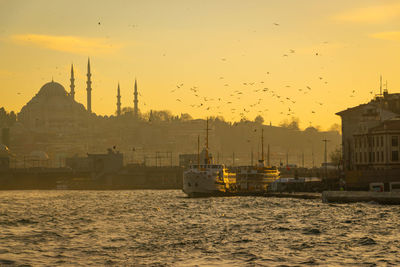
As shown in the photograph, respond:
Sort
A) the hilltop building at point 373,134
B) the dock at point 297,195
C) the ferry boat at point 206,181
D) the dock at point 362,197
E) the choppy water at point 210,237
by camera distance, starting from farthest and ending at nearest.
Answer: the ferry boat at point 206,181
the hilltop building at point 373,134
the dock at point 297,195
the dock at point 362,197
the choppy water at point 210,237

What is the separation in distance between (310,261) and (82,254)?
1314 centimetres

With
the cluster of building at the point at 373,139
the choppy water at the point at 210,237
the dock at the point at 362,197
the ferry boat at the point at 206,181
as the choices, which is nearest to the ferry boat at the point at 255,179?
the ferry boat at the point at 206,181

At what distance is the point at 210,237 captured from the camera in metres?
55.0

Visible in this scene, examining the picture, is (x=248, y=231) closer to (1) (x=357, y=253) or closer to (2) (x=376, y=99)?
(1) (x=357, y=253)

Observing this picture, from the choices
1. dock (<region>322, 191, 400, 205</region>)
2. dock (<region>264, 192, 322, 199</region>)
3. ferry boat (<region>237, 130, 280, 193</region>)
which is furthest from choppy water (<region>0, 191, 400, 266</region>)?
ferry boat (<region>237, 130, 280, 193</region>)

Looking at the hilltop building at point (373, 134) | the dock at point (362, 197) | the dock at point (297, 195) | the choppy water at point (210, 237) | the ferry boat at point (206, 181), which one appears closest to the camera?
the choppy water at point (210, 237)

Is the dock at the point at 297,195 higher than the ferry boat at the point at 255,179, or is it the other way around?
the ferry boat at the point at 255,179

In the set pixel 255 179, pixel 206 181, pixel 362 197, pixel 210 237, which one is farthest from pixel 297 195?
pixel 210 237

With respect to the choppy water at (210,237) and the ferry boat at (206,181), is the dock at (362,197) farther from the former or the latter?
the ferry boat at (206,181)

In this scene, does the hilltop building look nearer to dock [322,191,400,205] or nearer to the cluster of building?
the cluster of building

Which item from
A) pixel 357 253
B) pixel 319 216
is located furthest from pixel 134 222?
pixel 357 253

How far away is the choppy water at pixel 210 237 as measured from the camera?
43.9m

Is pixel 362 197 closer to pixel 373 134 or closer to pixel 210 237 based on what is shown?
pixel 210 237

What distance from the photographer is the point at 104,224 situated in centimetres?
6800
